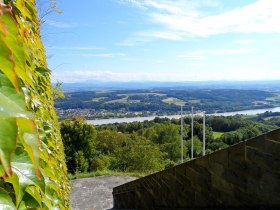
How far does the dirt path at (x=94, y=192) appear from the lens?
1077 centimetres

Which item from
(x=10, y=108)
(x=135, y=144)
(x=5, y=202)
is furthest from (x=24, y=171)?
(x=135, y=144)

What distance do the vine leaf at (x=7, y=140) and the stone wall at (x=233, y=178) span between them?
2409 mm

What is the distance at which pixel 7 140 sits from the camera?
0.45 meters

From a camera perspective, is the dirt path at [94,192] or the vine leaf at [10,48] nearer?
the vine leaf at [10,48]

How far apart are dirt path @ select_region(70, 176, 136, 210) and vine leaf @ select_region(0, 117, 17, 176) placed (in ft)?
33.5

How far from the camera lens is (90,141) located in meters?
25.0

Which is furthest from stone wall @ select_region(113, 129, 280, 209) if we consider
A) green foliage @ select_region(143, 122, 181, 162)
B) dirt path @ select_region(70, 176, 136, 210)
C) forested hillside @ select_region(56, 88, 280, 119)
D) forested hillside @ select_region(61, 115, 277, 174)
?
forested hillside @ select_region(56, 88, 280, 119)

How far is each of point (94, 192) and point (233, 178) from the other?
9.84m

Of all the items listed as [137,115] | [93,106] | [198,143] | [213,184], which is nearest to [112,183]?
[213,184]

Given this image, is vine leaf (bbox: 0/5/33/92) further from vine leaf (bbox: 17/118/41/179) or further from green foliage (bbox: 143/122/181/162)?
green foliage (bbox: 143/122/181/162)

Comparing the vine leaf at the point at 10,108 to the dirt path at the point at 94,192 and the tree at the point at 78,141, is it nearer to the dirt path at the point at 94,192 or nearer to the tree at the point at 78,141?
the dirt path at the point at 94,192

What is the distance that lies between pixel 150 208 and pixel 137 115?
79647 millimetres

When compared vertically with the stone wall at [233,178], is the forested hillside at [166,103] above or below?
below

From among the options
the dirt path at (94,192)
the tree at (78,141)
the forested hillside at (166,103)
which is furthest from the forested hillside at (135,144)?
the forested hillside at (166,103)
